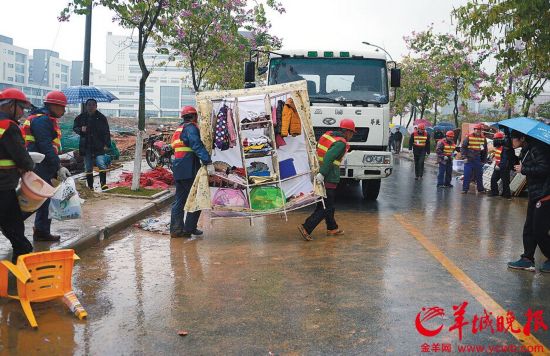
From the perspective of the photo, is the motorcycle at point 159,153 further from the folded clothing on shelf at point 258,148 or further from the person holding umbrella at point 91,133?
the folded clothing on shelf at point 258,148

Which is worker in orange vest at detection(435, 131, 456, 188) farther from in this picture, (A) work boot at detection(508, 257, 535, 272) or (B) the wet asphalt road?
(A) work boot at detection(508, 257, 535, 272)

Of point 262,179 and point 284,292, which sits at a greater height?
point 262,179

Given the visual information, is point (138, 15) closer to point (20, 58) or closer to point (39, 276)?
point (39, 276)

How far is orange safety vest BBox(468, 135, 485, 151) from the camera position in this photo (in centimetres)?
1378

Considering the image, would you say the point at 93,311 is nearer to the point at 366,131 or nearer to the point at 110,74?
the point at 366,131

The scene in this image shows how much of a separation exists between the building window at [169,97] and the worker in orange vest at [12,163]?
128 m

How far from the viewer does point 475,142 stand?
45.5ft

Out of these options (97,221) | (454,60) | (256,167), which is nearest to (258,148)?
(256,167)

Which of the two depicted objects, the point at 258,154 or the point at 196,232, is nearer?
the point at 196,232

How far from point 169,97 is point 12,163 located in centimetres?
12888

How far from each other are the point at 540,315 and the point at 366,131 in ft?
19.9

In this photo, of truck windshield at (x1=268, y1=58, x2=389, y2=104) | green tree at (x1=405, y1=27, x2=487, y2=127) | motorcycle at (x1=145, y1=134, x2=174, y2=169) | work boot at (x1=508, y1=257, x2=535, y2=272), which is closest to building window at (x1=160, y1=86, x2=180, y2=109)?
green tree at (x1=405, y1=27, x2=487, y2=127)

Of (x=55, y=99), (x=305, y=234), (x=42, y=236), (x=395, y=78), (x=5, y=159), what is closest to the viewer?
(x=5, y=159)

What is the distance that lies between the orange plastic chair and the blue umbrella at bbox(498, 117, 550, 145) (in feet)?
15.5
